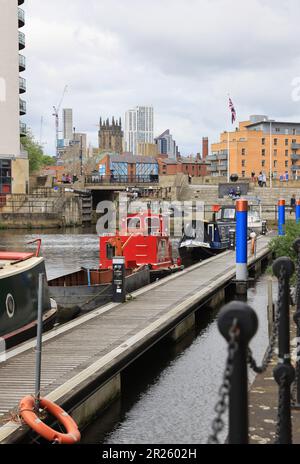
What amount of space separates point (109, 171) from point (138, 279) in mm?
168704

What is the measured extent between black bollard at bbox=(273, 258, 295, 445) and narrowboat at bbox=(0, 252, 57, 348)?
31.8 feet

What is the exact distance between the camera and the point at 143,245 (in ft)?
115

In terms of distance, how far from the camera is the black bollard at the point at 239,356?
429 cm

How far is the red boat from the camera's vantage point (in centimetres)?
3341

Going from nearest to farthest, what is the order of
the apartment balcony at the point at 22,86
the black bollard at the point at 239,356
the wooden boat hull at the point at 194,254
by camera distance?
the black bollard at the point at 239,356, the wooden boat hull at the point at 194,254, the apartment balcony at the point at 22,86

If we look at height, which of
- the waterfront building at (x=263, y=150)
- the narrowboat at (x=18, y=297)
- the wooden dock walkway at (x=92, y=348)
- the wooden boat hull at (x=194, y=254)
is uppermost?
the waterfront building at (x=263, y=150)

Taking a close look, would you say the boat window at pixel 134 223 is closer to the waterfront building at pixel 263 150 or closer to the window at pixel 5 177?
the window at pixel 5 177

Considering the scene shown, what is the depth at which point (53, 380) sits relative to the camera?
12.6 m

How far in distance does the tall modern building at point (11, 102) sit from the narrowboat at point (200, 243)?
1280cm

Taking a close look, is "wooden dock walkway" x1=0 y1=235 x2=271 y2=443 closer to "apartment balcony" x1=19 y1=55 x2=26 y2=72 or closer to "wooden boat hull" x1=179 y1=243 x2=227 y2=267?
"wooden boat hull" x1=179 y1=243 x2=227 y2=267

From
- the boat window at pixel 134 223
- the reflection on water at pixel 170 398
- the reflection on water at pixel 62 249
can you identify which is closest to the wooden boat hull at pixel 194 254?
the reflection on water at pixel 62 249

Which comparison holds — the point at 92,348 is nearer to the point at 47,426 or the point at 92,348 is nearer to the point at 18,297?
the point at 18,297

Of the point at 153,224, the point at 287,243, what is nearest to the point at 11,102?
the point at 153,224

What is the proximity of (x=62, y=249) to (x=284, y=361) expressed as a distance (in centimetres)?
5405
